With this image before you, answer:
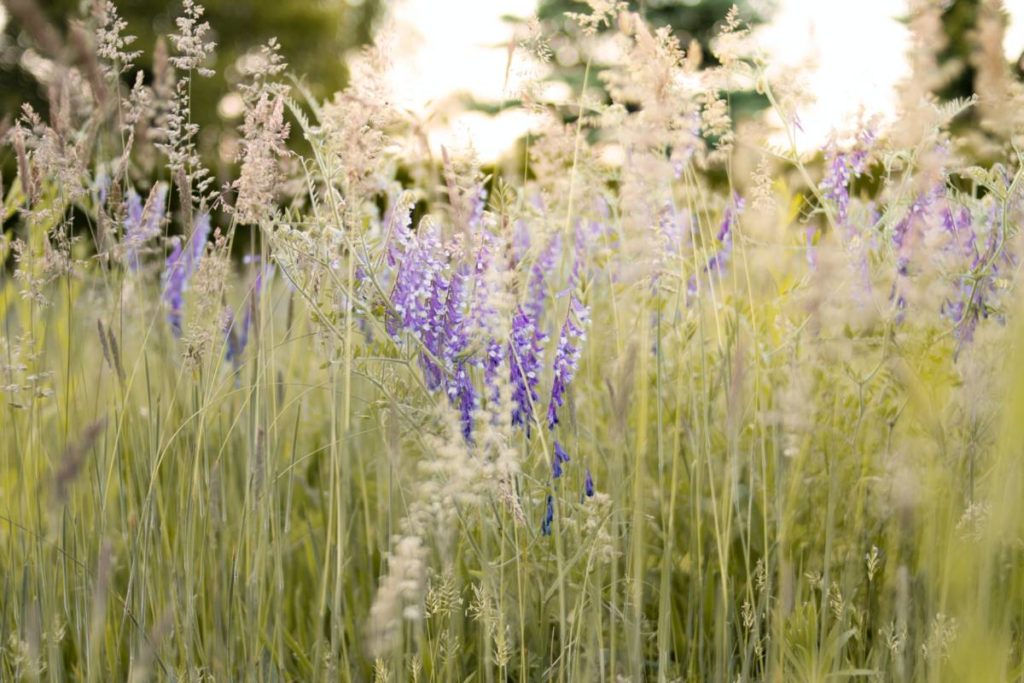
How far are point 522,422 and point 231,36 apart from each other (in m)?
17.2

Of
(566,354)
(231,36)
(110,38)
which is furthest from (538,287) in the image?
(231,36)

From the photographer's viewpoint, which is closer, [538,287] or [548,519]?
[548,519]

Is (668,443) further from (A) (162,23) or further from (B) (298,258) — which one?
(A) (162,23)

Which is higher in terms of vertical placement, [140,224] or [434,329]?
[140,224]

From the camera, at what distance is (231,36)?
17469 mm

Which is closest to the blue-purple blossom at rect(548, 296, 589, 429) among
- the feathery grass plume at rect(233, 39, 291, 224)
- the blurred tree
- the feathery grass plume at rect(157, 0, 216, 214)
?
the feathery grass plume at rect(233, 39, 291, 224)

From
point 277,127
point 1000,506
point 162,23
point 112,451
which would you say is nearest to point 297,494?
point 112,451

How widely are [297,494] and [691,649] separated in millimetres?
1319

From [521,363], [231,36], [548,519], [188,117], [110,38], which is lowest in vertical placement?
[548,519]

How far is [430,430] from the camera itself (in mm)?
1715

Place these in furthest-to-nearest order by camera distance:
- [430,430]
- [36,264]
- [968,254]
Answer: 1. [968,254]
2. [36,264]
3. [430,430]

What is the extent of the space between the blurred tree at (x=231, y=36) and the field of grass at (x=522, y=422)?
1386 centimetres

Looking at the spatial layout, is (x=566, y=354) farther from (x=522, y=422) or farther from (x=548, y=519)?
(x=548, y=519)

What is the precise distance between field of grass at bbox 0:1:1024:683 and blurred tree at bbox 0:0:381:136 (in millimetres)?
13862
